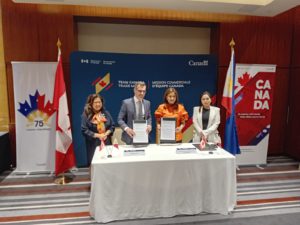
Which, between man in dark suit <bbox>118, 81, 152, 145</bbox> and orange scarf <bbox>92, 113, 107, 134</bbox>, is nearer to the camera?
orange scarf <bbox>92, 113, 107, 134</bbox>

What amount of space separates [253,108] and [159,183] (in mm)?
2708

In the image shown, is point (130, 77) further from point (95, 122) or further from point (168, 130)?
point (168, 130)

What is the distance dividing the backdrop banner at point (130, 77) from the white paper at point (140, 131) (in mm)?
1595

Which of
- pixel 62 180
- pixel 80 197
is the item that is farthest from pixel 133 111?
pixel 62 180

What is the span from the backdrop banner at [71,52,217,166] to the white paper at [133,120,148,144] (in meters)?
1.60

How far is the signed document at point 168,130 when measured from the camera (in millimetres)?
2902

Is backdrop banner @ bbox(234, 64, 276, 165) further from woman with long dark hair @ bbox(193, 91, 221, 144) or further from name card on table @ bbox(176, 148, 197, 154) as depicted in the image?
name card on table @ bbox(176, 148, 197, 154)

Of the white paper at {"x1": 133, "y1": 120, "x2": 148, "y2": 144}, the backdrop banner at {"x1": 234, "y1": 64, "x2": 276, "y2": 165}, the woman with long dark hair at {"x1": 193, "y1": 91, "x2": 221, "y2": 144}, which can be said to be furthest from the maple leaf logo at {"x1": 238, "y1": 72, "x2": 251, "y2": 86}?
the white paper at {"x1": 133, "y1": 120, "x2": 148, "y2": 144}

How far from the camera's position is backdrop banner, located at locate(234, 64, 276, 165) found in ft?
14.5

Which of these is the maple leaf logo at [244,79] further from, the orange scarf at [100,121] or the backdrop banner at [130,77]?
the orange scarf at [100,121]

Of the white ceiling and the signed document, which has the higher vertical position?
the white ceiling

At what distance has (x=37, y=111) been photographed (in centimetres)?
410

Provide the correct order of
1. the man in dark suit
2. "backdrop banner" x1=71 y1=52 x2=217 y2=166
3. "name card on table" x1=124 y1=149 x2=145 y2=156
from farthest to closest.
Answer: "backdrop banner" x1=71 y1=52 x2=217 y2=166 < the man in dark suit < "name card on table" x1=124 y1=149 x2=145 y2=156

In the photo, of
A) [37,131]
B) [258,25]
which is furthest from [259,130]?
[37,131]
